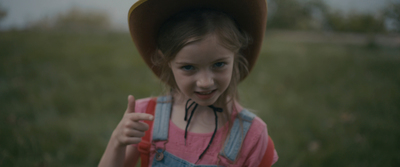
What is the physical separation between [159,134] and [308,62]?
5452 millimetres

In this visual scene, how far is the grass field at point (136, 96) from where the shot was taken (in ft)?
9.36

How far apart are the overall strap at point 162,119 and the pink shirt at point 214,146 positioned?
4 centimetres

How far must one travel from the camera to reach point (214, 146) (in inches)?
58.1

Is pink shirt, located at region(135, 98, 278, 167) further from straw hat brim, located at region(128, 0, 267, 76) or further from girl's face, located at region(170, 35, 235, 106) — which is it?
straw hat brim, located at region(128, 0, 267, 76)

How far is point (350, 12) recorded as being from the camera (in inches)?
329

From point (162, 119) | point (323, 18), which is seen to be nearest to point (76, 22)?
point (162, 119)

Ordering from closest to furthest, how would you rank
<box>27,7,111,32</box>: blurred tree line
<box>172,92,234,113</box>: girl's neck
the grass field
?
<box>172,92,234,113</box>: girl's neck
the grass field
<box>27,7,111,32</box>: blurred tree line

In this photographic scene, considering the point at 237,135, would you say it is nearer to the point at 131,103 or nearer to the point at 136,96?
the point at 131,103

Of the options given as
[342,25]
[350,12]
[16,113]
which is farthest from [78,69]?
[342,25]

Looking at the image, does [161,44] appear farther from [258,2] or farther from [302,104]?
[302,104]

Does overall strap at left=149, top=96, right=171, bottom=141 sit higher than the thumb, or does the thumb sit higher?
the thumb

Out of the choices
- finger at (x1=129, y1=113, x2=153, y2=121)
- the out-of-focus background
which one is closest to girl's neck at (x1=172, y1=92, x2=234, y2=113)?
finger at (x1=129, y1=113, x2=153, y2=121)

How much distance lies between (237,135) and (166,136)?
414 millimetres

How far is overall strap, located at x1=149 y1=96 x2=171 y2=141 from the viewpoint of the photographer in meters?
1.51
